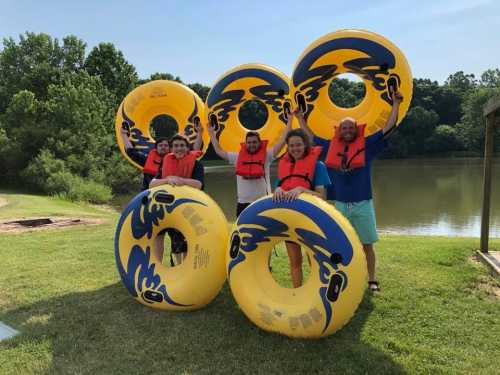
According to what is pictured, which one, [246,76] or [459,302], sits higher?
[246,76]

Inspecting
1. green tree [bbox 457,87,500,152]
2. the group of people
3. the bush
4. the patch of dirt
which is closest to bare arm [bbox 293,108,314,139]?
the group of people

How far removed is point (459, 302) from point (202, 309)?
7.17ft

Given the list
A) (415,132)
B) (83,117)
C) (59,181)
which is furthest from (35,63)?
(415,132)

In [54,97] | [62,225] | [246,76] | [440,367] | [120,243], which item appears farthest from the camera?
[54,97]

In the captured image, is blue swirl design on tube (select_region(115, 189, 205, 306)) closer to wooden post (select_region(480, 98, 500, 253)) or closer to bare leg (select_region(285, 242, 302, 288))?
bare leg (select_region(285, 242, 302, 288))

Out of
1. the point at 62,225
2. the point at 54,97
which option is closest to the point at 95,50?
the point at 54,97

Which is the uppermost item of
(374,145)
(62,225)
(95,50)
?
(95,50)

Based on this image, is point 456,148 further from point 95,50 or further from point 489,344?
point 489,344

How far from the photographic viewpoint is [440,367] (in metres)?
2.55

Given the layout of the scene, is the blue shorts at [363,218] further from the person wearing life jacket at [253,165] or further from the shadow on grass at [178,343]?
the person wearing life jacket at [253,165]

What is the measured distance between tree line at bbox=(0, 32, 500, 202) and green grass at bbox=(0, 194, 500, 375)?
2217 mm

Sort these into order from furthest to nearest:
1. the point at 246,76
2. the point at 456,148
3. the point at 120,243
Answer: the point at 456,148
the point at 246,76
the point at 120,243

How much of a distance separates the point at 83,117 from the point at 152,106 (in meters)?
16.3

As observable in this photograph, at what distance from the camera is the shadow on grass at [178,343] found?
2.64 m
